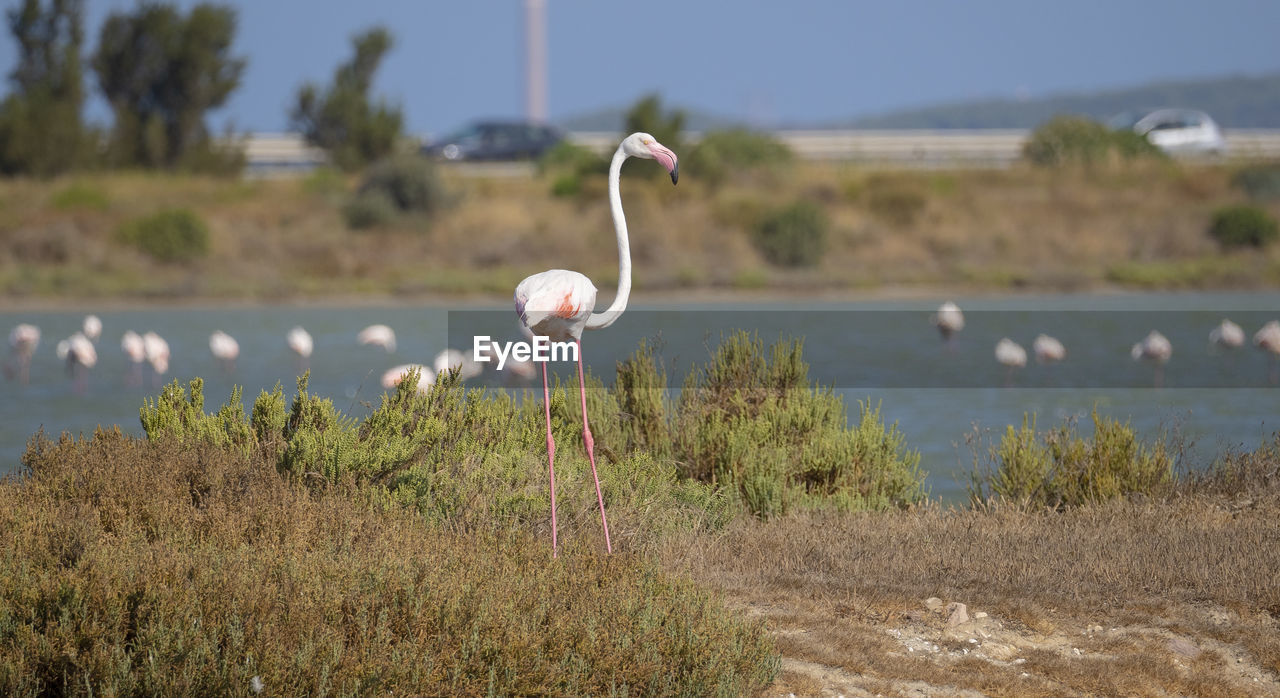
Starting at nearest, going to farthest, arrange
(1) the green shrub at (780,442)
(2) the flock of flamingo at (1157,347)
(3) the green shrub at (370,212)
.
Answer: (1) the green shrub at (780,442)
(2) the flock of flamingo at (1157,347)
(3) the green shrub at (370,212)

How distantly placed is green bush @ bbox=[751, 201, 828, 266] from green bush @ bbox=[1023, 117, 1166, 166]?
11.8 metres

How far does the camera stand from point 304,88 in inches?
1825

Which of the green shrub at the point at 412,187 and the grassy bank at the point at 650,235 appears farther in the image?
the green shrub at the point at 412,187

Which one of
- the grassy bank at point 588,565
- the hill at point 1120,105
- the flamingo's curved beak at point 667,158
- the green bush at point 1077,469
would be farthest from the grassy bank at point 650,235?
the hill at point 1120,105

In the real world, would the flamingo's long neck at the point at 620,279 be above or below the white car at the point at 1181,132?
below

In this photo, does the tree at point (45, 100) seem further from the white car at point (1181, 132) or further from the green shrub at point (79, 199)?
the white car at point (1181, 132)

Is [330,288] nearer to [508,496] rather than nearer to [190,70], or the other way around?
[190,70]

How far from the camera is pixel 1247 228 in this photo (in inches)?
1393

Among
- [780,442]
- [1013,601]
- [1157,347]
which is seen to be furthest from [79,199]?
[1013,601]

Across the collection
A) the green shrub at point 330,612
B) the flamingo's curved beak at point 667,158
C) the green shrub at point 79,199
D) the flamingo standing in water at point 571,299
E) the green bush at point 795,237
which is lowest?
the green shrub at point 330,612

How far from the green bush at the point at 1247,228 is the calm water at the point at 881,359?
3.67 meters

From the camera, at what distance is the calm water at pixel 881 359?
56.9ft

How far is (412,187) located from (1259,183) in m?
22.2

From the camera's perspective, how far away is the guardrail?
152 feet
